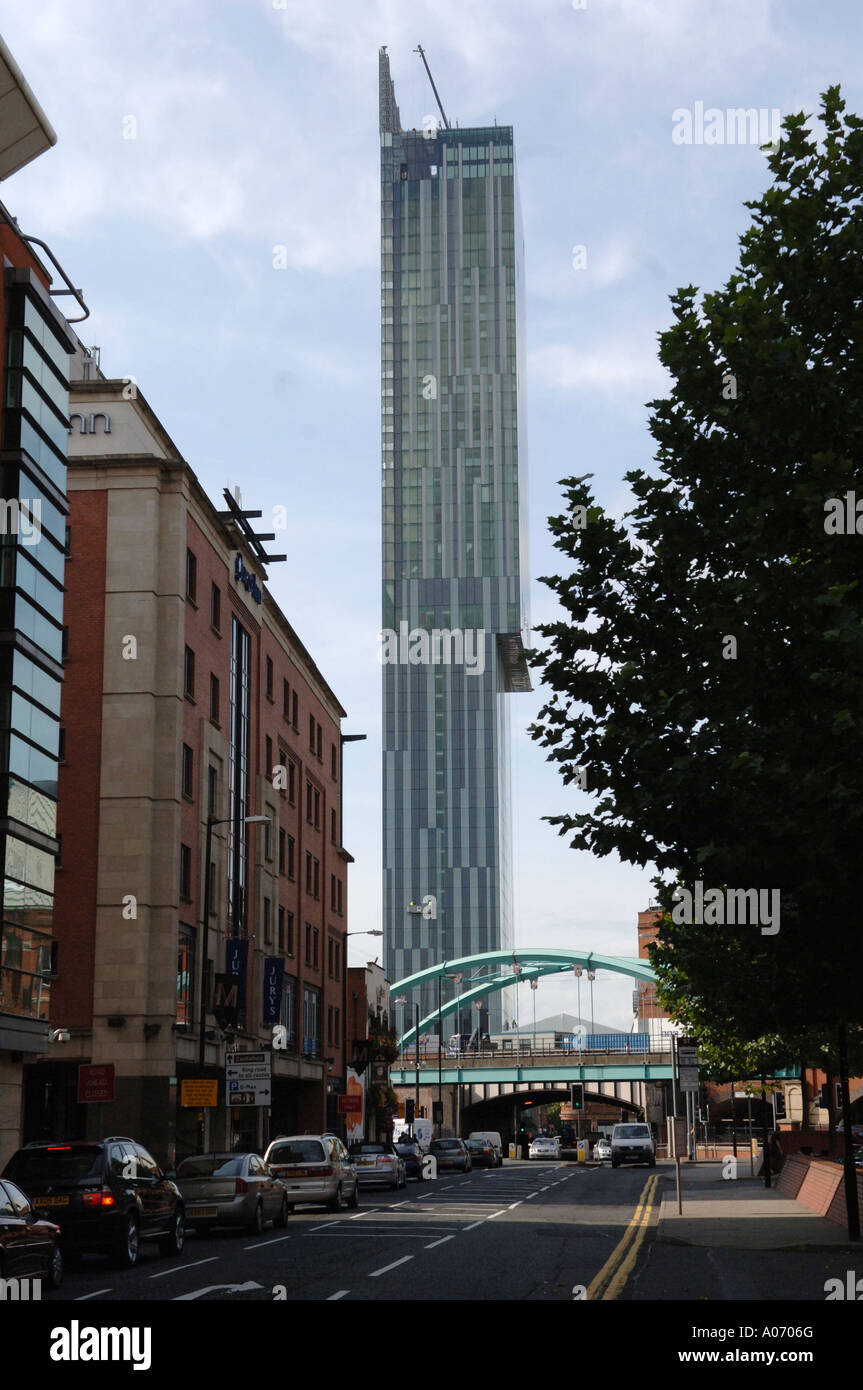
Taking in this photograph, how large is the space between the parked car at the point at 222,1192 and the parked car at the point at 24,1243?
9.17 m

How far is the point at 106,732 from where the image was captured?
4650 centimetres

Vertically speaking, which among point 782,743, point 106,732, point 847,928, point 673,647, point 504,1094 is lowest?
point 504,1094

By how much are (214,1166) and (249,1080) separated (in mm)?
12585

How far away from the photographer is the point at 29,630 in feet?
108

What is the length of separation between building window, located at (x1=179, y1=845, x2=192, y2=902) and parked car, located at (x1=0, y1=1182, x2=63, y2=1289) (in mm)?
29265

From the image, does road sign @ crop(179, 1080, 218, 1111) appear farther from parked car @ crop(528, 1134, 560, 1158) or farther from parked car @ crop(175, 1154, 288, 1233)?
parked car @ crop(528, 1134, 560, 1158)

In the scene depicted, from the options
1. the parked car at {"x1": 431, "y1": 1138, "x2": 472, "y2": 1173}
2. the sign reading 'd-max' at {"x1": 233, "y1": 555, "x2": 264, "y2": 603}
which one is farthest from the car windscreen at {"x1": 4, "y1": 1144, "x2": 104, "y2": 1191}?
the parked car at {"x1": 431, "y1": 1138, "x2": 472, "y2": 1173}

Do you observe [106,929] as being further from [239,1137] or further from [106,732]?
[239,1137]

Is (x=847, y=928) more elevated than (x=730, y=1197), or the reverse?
(x=847, y=928)

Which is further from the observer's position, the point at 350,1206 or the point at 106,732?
the point at 106,732

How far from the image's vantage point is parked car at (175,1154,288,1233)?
90.0ft
